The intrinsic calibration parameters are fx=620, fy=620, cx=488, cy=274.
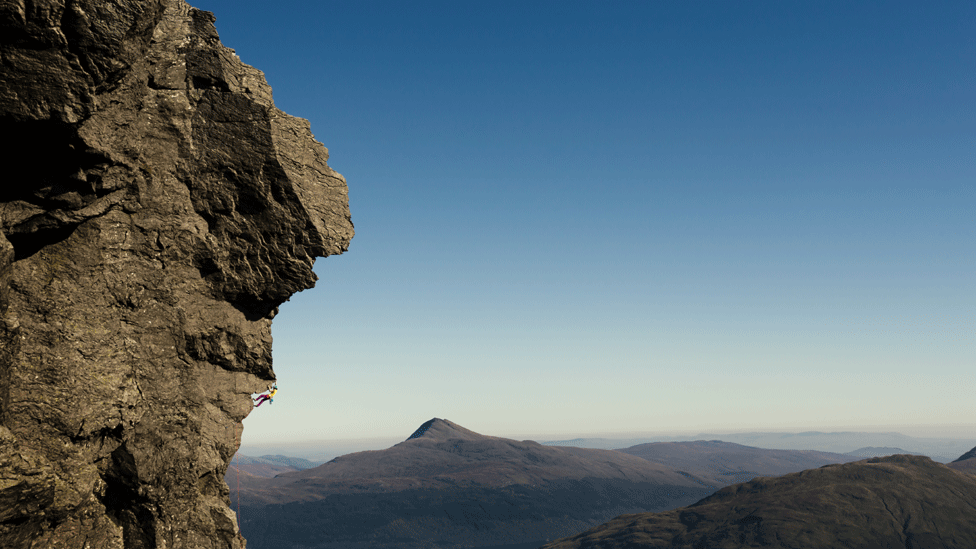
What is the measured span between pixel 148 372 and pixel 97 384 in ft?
5.67

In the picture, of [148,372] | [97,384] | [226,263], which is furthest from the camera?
[226,263]

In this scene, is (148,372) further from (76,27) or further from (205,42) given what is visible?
(205,42)

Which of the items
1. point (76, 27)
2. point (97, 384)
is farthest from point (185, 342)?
point (76, 27)

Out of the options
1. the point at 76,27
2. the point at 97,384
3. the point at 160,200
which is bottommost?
the point at 97,384

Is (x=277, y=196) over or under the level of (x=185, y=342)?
over

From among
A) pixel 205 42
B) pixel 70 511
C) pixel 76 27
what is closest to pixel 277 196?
pixel 205 42

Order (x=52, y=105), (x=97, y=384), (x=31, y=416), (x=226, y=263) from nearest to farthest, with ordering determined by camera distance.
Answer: (x=52, y=105) → (x=31, y=416) → (x=97, y=384) → (x=226, y=263)

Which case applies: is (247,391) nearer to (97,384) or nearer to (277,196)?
(97,384)

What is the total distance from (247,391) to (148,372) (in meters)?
4.20

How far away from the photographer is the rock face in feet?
49.8

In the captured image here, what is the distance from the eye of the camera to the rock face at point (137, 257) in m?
15.2

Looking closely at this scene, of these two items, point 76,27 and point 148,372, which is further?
point 148,372

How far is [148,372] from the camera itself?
19.1 metres

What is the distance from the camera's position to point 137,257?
1931cm
